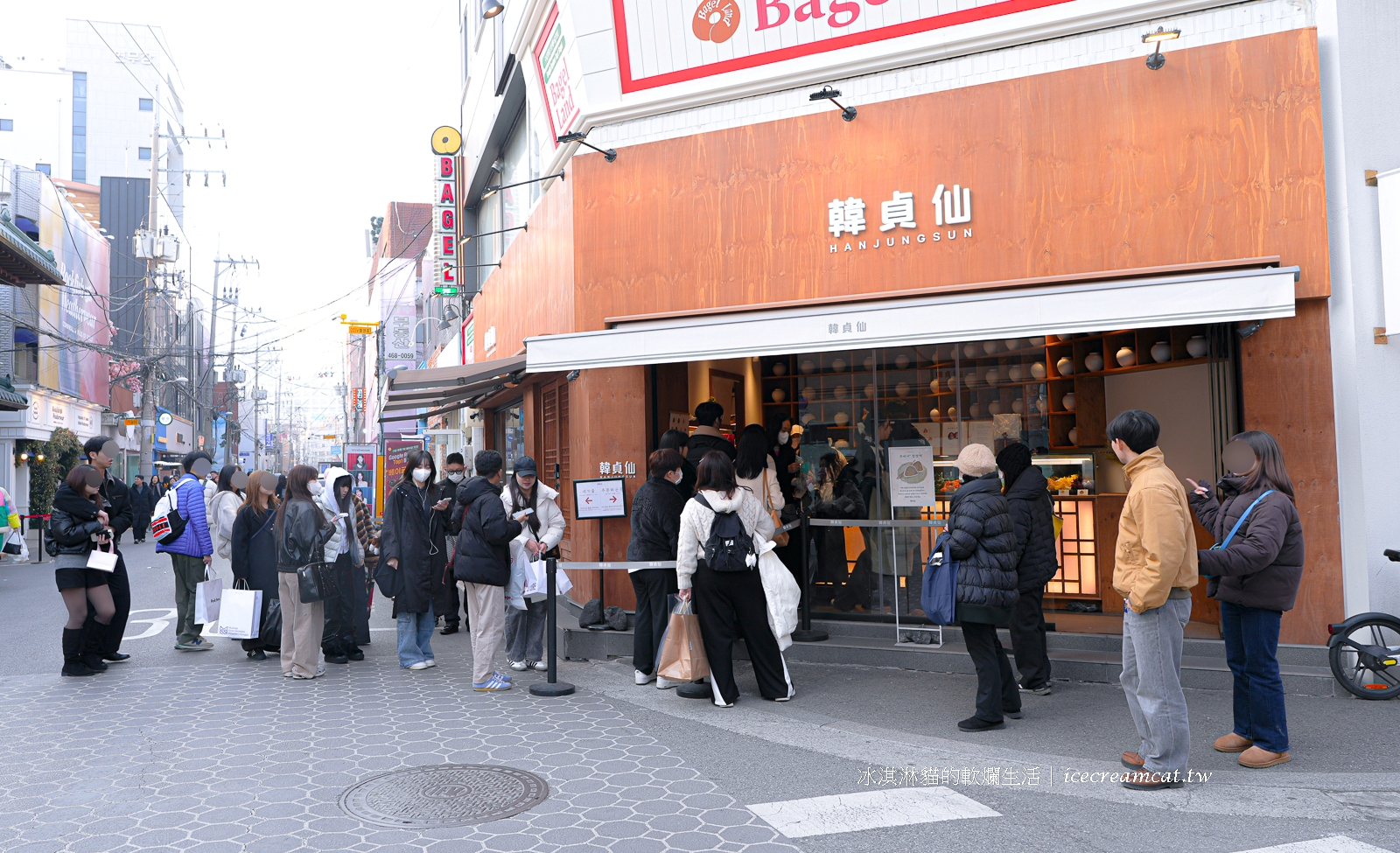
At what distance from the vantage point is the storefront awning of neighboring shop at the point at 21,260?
69.8 feet

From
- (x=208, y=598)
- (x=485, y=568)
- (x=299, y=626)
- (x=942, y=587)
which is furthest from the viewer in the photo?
(x=208, y=598)

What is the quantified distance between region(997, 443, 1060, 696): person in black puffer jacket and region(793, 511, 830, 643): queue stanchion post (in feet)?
7.02

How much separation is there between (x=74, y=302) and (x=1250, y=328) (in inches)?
1513

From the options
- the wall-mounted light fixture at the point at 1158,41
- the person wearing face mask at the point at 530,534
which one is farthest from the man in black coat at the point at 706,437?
the wall-mounted light fixture at the point at 1158,41

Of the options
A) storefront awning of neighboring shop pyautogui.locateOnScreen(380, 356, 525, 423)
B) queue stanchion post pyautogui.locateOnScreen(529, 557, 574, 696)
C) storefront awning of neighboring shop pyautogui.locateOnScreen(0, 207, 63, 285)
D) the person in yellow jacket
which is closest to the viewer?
the person in yellow jacket

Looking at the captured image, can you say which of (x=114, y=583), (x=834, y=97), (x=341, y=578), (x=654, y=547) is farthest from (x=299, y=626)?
(x=834, y=97)

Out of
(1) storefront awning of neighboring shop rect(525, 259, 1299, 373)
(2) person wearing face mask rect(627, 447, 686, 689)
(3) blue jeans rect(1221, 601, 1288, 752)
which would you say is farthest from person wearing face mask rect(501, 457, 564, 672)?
(3) blue jeans rect(1221, 601, 1288, 752)

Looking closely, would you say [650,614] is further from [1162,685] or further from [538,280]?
[538,280]

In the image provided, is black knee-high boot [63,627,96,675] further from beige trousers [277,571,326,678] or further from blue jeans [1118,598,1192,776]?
blue jeans [1118,598,1192,776]

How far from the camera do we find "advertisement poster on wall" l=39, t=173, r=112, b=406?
30.3 meters

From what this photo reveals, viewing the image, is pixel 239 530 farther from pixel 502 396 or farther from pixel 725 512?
pixel 502 396

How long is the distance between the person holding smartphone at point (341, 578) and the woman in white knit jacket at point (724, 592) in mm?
3593

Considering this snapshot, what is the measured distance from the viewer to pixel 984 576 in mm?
5922

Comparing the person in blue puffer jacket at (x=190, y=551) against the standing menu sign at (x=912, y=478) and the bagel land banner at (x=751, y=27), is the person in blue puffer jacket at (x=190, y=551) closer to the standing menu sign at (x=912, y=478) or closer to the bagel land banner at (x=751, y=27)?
the bagel land banner at (x=751, y=27)
